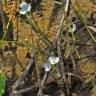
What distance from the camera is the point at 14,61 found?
6.89 ft

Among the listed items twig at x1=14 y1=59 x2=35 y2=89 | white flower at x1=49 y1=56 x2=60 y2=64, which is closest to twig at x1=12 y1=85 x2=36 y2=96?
twig at x1=14 y1=59 x2=35 y2=89

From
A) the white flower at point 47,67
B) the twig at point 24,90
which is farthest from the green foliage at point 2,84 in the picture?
the white flower at point 47,67

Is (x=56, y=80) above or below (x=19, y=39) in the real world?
below

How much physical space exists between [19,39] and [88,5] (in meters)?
0.38

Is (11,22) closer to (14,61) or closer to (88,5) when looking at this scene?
(14,61)

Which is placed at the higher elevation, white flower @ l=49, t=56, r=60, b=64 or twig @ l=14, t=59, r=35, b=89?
white flower @ l=49, t=56, r=60, b=64

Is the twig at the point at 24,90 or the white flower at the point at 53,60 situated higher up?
the white flower at the point at 53,60

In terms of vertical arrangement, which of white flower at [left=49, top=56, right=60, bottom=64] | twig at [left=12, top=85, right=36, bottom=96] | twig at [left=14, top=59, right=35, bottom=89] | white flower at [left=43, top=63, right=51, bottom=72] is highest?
white flower at [left=49, top=56, right=60, bottom=64]

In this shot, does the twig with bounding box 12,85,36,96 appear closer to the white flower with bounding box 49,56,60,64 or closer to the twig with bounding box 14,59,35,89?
the twig with bounding box 14,59,35,89

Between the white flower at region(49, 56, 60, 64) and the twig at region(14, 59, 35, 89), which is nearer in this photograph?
the white flower at region(49, 56, 60, 64)

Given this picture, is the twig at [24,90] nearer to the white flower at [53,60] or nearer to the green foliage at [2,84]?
the green foliage at [2,84]

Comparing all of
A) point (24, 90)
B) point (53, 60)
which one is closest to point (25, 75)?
point (24, 90)

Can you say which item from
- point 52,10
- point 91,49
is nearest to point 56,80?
point 91,49

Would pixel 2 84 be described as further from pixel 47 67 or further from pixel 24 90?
pixel 47 67
